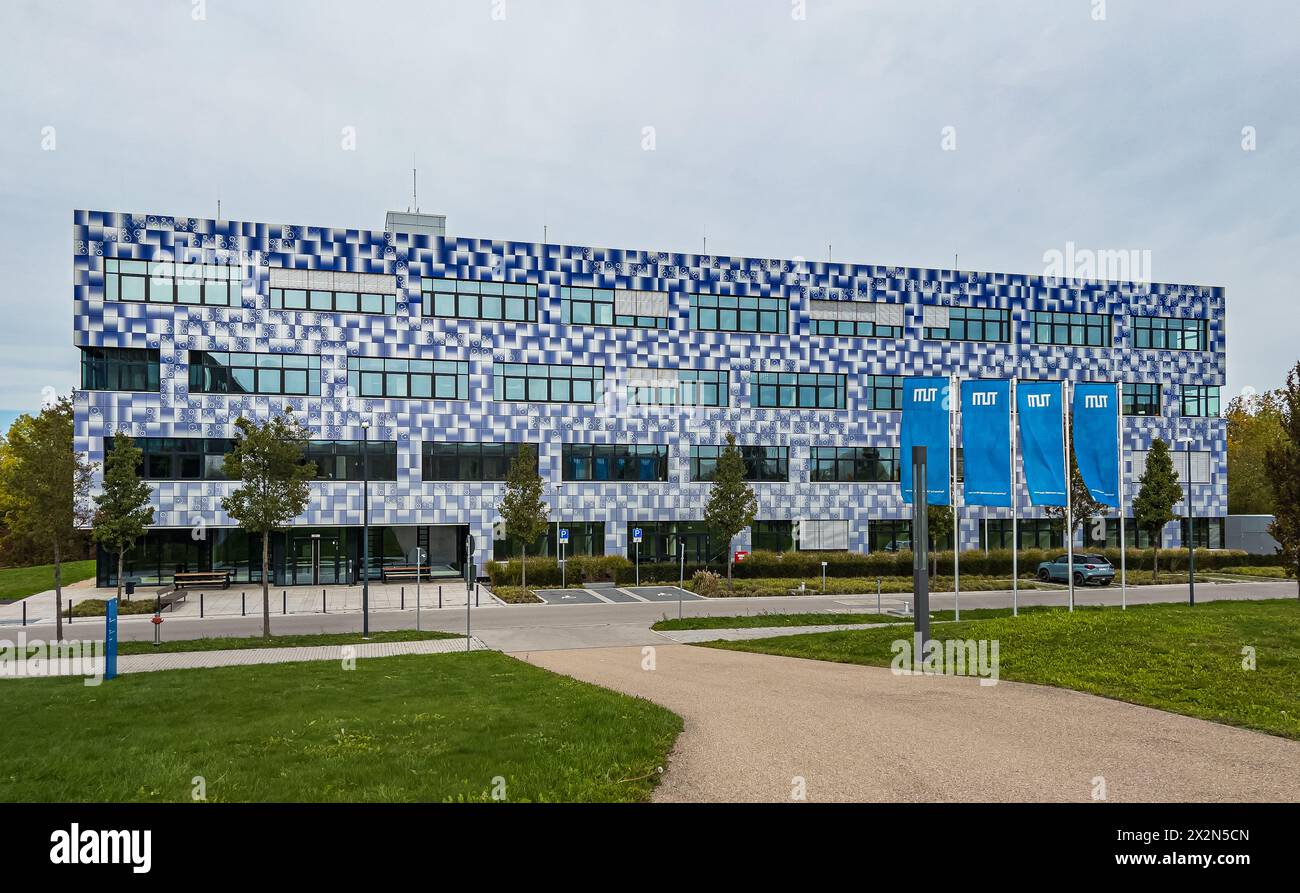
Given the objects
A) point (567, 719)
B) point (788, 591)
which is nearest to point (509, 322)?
point (788, 591)

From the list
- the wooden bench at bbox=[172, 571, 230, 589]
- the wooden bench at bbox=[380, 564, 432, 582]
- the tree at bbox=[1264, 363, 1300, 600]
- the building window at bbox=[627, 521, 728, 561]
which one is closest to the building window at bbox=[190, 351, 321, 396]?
the wooden bench at bbox=[172, 571, 230, 589]

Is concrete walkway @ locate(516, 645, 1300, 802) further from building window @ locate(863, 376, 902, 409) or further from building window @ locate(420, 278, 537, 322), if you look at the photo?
building window @ locate(863, 376, 902, 409)

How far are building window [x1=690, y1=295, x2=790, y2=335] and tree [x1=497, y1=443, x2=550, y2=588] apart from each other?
13452 mm

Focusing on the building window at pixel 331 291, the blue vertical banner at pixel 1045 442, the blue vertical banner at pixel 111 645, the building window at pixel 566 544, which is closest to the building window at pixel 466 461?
the building window at pixel 566 544

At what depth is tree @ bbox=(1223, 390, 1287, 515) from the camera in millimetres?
68250

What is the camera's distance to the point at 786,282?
161 ft

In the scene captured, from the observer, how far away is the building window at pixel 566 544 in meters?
44.3

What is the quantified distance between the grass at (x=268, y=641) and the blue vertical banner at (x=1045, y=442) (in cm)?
1695

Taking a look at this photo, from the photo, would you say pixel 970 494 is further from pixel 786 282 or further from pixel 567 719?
pixel 786 282

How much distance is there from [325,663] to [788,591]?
891 inches

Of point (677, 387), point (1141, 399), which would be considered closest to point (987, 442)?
point (677, 387)

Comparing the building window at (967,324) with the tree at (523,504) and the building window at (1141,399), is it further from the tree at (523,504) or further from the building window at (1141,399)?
the tree at (523,504)

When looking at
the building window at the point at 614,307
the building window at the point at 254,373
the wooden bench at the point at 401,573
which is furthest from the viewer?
the building window at the point at 614,307

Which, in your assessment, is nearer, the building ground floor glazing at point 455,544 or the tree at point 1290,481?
the tree at point 1290,481
